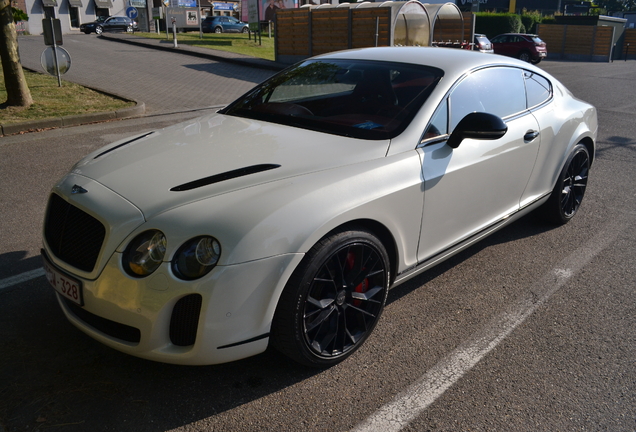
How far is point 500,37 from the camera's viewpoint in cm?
3138

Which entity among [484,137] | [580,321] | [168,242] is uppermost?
[484,137]

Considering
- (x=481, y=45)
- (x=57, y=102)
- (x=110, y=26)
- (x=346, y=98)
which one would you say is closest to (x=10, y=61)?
(x=57, y=102)

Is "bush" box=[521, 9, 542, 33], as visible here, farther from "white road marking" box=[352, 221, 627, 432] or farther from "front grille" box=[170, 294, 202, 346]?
"front grille" box=[170, 294, 202, 346]

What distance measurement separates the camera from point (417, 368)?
9.63ft

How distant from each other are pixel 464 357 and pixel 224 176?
1610mm

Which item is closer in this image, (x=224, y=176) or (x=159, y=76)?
(x=224, y=176)

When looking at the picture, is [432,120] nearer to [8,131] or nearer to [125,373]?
[125,373]

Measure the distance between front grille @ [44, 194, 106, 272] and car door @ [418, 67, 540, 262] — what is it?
1.77 m

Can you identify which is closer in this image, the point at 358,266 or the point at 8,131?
the point at 358,266

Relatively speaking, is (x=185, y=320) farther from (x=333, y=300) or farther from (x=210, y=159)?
(x=210, y=159)

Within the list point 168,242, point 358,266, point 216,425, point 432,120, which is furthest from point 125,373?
point 432,120

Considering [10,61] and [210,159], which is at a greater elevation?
[10,61]

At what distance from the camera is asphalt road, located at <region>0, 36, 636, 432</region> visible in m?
2.54

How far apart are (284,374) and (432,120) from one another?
1.70 meters
